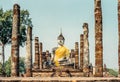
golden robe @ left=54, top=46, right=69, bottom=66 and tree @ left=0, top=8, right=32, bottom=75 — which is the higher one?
tree @ left=0, top=8, right=32, bottom=75

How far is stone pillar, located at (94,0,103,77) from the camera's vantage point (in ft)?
49.8

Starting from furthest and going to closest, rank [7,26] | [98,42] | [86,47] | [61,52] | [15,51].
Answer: [7,26], [86,47], [15,51], [98,42], [61,52]

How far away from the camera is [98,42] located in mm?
15578

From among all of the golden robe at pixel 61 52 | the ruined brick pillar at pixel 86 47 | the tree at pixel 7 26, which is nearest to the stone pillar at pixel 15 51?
the golden robe at pixel 61 52

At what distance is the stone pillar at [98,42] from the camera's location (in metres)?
15.2

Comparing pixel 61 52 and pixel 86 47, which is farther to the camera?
pixel 86 47

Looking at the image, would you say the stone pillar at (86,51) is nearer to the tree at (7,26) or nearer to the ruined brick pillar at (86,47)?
the ruined brick pillar at (86,47)

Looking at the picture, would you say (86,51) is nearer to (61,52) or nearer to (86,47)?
(86,47)

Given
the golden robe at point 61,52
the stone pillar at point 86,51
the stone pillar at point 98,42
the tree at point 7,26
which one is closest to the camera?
the golden robe at point 61,52

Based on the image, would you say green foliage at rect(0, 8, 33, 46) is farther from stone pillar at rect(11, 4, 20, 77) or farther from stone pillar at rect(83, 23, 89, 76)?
stone pillar at rect(11, 4, 20, 77)

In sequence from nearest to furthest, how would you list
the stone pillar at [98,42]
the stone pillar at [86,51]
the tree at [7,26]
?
1. the stone pillar at [98,42]
2. the stone pillar at [86,51]
3. the tree at [7,26]

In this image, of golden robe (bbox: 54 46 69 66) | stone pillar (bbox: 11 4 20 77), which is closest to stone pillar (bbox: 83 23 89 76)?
golden robe (bbox: 54 46 69 66)

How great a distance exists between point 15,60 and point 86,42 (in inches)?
341

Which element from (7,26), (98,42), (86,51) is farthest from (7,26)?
(98,42)
